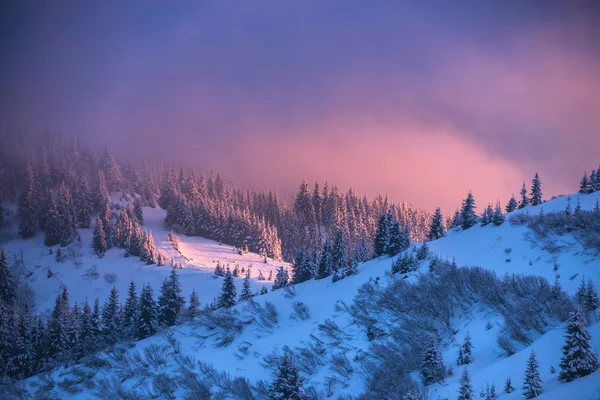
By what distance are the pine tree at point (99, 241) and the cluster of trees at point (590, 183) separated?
305 ft

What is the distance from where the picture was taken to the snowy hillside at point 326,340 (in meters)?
21.4

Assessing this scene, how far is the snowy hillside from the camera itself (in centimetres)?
2141

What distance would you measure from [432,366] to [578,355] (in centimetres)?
879

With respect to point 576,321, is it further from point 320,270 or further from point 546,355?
point 320,270

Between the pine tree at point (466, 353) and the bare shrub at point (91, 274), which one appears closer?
the pine tree at point (466, 353)

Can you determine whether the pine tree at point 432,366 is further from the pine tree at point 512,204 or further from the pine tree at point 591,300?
the pine tree at point 512,204

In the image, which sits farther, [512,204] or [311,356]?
[512,204]

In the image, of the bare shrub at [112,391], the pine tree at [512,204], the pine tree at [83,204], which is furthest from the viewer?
the pine tree at [83,204]

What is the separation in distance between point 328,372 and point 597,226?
26.3 m

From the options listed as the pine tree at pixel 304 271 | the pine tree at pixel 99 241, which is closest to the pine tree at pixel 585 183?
the pine tree at pixel 304 271

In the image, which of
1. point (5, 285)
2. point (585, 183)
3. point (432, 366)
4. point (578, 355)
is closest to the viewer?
point (578, 355)

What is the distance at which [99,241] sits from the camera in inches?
3263

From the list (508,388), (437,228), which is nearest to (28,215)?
(437,228)

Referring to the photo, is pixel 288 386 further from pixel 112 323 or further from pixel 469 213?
pixel 469 213
